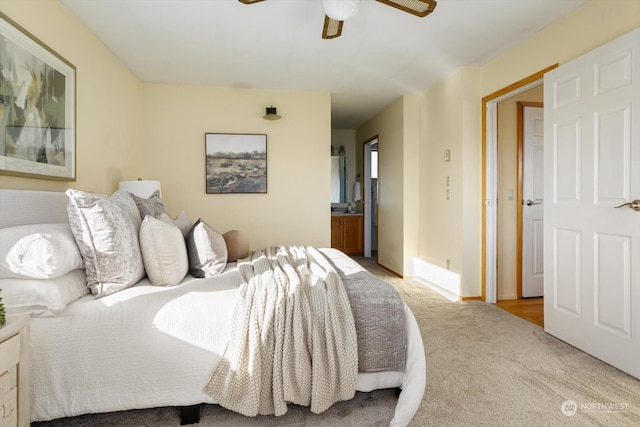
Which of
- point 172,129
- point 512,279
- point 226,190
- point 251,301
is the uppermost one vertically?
point 172,129

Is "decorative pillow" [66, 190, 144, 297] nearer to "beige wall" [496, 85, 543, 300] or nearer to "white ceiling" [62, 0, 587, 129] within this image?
"white ceiling" [62, 0, 587, 129]

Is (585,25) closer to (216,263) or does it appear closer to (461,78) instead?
(461,78)

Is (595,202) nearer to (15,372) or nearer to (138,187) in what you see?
(15,372)

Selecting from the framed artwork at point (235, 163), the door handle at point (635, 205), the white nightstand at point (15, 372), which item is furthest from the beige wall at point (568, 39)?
the white nightstand at point (15, 372)

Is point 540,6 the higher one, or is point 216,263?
point 540,6

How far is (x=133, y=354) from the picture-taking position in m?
1.56

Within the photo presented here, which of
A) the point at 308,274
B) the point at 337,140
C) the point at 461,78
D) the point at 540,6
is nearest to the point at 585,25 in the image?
the point at 540,6

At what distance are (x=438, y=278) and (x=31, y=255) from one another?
3906 mm

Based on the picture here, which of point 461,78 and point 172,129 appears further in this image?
point 172,129

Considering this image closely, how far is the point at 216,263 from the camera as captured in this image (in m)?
2.24

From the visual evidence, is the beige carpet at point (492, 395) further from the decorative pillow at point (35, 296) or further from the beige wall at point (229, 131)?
the beige wall at point (229, 131)

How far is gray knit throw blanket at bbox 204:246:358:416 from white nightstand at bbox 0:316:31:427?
2.22 feet

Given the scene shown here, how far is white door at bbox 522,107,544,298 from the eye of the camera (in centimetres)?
385

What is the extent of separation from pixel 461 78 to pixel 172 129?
3.50 metres
